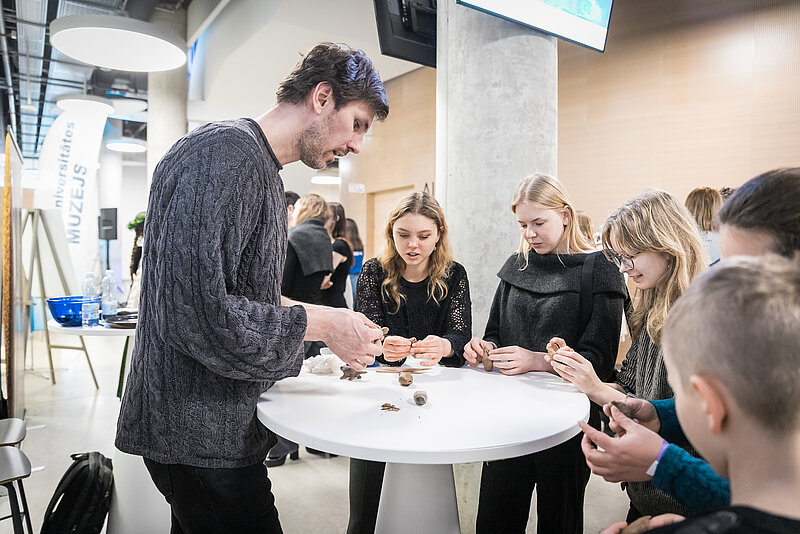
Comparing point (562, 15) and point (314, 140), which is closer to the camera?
point (314, 140)

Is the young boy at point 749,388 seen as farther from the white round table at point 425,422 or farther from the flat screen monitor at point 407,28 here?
the flat screen monitor at point 407,28

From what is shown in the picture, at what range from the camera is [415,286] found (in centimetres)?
227

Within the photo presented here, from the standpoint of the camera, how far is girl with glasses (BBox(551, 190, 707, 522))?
157 cm

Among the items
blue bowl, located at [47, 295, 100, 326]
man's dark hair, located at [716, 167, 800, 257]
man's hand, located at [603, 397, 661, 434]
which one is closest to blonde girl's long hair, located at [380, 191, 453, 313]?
man's hand, located at [603, 397, 661, 434]

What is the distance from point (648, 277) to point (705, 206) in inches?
85.3

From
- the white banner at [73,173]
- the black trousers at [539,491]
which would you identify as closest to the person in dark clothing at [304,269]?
the black trousers at [539,491]

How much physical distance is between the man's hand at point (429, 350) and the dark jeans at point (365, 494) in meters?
0.46

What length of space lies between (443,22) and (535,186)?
4.85 ft

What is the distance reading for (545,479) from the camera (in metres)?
1.89

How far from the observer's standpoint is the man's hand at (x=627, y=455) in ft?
3.53

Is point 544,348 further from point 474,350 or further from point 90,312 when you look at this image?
point 90,312

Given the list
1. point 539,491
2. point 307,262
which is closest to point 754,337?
point 539,491

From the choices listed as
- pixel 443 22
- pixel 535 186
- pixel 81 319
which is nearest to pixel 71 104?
pixel 81 319

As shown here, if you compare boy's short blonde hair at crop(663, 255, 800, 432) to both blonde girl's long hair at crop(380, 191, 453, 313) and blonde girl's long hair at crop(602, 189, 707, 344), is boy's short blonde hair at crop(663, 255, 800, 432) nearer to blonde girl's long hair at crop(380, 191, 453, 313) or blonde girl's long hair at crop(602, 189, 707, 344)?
blonde girl's long hair at crop(602, 189, 707, 344)
